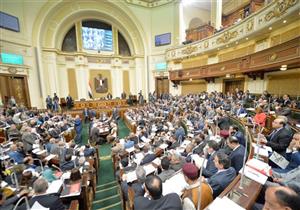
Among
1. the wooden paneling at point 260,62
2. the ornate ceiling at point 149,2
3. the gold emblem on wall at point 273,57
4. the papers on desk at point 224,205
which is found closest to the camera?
the papers on desk at point 224,205

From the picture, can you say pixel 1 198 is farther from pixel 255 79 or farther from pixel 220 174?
pixel 255 79

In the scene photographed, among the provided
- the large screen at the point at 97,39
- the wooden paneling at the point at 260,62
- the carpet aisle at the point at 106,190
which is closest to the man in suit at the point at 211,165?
the carpet aisle at the point at 106,190

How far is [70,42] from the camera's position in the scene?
663 inches

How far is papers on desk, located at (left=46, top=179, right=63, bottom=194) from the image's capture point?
280 centimetres

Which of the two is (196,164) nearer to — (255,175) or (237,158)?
(237,158)

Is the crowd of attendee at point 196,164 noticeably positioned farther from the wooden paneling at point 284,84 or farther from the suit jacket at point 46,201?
the wooden paneling at point 284,84

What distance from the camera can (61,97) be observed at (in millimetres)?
16172

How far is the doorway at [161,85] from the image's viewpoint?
59.7ft

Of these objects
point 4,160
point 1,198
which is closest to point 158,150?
point 1,198

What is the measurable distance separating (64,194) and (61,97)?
15.5 meters

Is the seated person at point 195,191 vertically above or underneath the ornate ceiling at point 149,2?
underneath

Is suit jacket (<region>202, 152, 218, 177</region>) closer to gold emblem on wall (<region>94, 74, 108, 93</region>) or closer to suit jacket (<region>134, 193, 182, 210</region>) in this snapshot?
suit jacket (<region>134, 193, 182, 210</region>)

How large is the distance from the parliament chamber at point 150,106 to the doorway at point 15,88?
8 centimetres

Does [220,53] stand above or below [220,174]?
above
